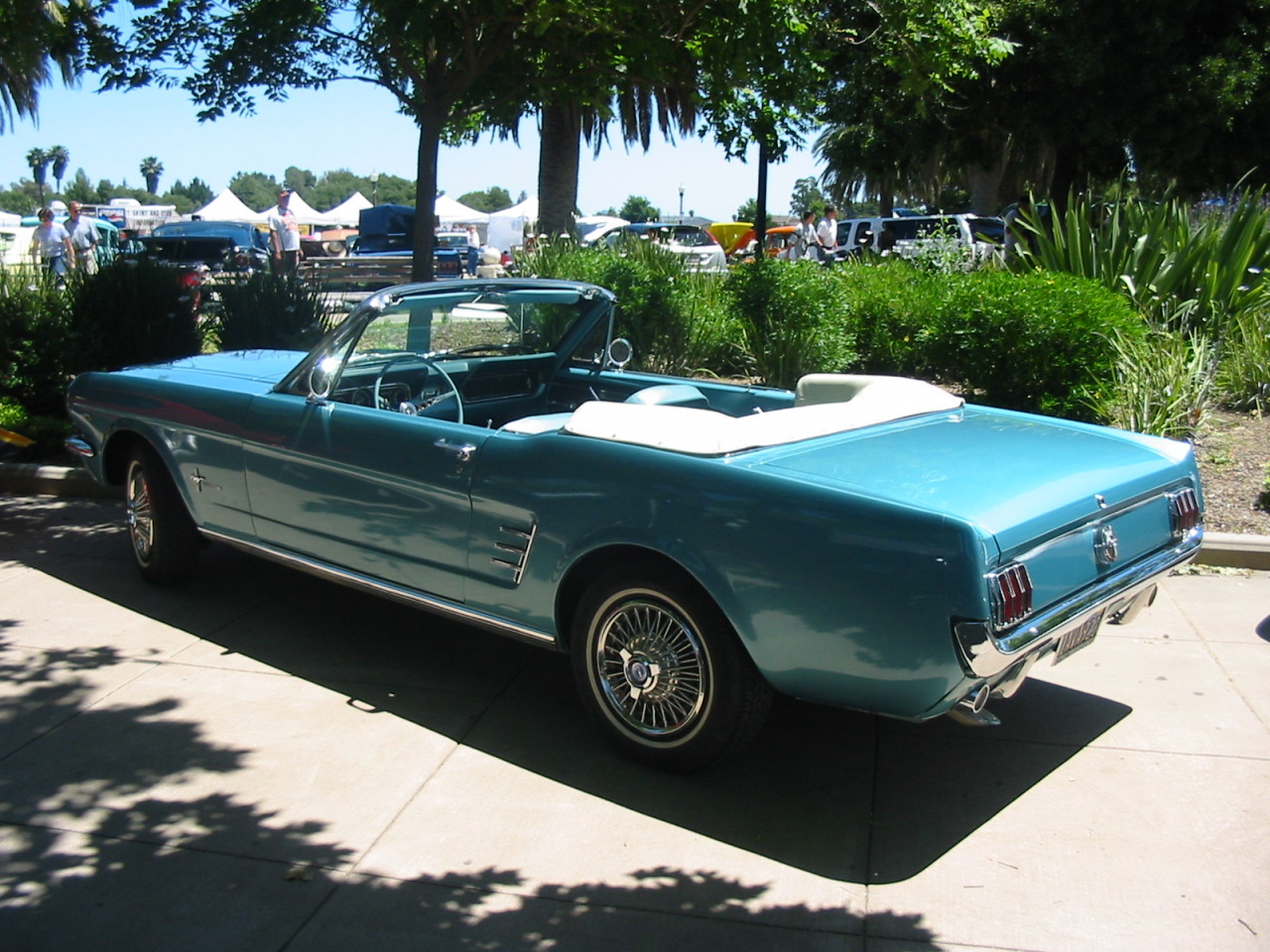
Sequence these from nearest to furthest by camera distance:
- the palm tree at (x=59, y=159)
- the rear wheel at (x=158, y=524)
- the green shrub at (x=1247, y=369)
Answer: the rear wheel at (x=158, y=524)
the green shrub at (x=1247, y=369)
the palm tree at (x=59, y=159)

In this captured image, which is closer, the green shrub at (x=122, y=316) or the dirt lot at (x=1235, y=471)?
the dirt lot at (x=1235, y=471)

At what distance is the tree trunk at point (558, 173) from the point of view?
53.5ft

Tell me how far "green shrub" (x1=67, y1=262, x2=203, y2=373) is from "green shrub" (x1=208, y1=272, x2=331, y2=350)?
374mm

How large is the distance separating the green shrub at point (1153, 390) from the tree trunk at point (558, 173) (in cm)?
958

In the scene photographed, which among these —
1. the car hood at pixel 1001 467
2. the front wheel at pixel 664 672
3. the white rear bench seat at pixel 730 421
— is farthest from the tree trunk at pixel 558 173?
the front wheel at pixel 664 672

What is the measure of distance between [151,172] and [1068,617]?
157272 mm

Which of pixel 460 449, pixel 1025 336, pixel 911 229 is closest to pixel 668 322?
pixel 1025 336

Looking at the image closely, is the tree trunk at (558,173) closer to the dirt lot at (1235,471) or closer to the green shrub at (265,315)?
the green shrub at (265,315)

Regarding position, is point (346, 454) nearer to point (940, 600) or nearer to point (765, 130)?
point (940, 600)

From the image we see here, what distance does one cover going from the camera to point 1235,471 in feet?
24.2

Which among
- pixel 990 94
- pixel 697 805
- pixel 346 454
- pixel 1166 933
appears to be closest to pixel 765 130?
pixel 346 454

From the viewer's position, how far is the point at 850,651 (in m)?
3.46

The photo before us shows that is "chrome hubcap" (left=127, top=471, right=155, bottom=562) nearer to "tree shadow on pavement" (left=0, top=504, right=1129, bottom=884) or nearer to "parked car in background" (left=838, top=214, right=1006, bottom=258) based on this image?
"tree shadow on pavement" (left=0, top=504, right=1129, bottom=884)

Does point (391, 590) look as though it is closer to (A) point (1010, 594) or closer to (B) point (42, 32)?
(A) point (1010, 594)
